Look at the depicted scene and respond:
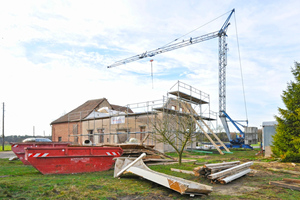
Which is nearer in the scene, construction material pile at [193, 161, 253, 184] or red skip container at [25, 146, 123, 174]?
construction material pile at [193, 161, 253, 184]

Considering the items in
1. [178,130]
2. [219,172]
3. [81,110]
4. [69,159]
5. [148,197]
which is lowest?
[148,197]

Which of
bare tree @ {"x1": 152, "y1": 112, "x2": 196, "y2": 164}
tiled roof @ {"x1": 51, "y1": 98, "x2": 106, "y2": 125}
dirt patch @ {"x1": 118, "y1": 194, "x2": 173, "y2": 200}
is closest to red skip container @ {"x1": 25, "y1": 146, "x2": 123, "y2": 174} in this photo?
bare tree @ {"x1": 152, "y1": 112, "x2": 196, "y2": 164}

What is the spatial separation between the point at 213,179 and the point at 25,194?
5.46m

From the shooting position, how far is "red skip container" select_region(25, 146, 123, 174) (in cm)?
905

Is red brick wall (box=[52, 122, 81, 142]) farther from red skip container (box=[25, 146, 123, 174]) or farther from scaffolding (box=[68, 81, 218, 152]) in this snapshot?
red skip container (box=[25, 146, 123, 174])

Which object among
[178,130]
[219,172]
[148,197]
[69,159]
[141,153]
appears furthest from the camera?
[178,130]

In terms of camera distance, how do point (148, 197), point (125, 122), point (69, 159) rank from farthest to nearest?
point (125, 122)
point (69, 159)
point (148, 197)

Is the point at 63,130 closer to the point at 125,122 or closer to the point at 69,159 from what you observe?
the point at 125,122

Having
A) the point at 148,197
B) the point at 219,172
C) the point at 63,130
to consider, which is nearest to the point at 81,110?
the point at 63,130

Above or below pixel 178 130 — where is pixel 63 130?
below

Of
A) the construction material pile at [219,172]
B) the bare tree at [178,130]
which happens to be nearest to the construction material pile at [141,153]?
the bare tree at [178,130]

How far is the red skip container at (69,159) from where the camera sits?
9.05 m

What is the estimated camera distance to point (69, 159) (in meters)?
9.72

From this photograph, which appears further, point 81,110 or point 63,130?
point 81,110
